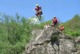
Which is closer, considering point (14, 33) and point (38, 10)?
point (38, 10)

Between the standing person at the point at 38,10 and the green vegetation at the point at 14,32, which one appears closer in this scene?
the standing person at the point at 38,10

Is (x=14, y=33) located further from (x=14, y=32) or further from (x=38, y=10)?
(x=38, y=10)

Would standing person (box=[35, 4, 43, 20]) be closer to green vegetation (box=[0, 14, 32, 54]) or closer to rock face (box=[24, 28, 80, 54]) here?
rock face (box=[24, 28, 80, 54])

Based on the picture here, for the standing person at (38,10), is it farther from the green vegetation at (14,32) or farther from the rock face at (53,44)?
the green vegetation at (14,32)

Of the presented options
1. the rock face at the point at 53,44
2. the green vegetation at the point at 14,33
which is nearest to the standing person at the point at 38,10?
the rock face at the point at 53,44

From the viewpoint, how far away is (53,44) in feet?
112

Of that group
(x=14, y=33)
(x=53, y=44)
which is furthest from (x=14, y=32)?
(x=53, y=44)

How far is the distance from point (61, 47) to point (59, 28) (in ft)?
5.77

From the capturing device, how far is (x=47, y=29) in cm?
3394

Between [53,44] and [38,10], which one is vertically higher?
[38,10]

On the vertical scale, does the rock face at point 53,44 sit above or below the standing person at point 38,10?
below

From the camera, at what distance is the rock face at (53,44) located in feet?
112

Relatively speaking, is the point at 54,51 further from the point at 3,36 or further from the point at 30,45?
the point at 3,36

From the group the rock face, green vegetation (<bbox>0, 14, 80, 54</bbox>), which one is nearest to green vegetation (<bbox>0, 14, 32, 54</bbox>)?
green vegetation (<bbox>0, 14, 80, 54</bbox>)
